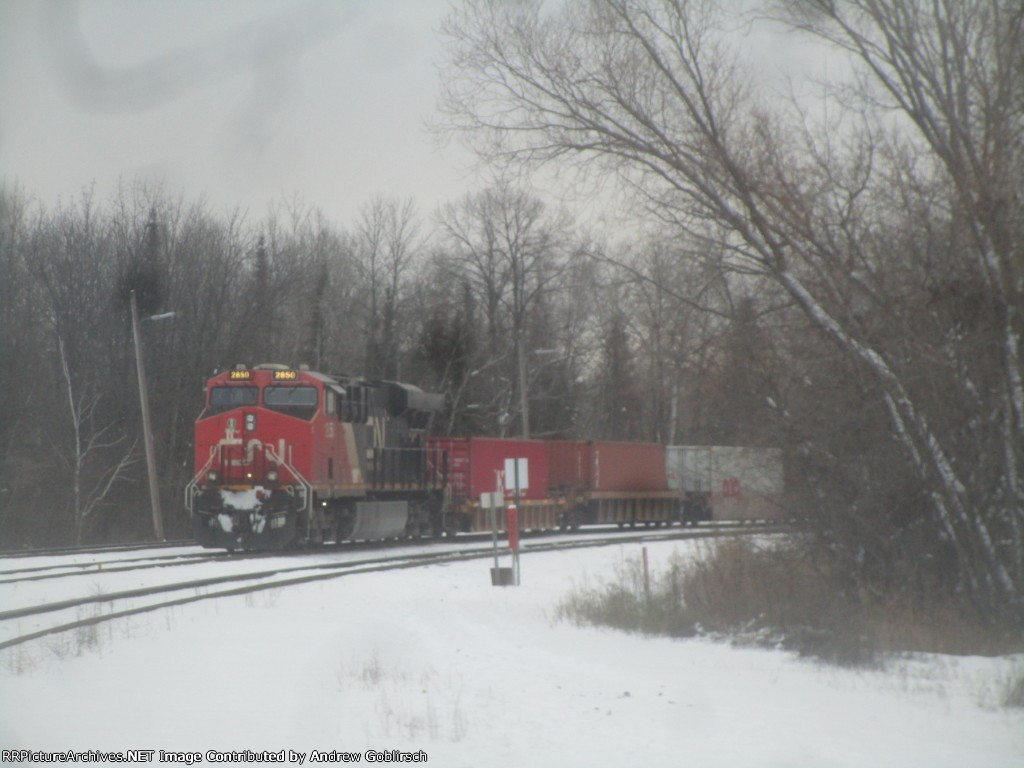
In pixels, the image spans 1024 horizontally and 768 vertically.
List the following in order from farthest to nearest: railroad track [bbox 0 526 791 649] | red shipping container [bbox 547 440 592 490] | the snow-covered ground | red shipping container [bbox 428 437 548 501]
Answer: red shipping container [bbox 547 440 592 490] → red shipping container [bbox 428 437 548 501] → railroad track [bbox 0 526 791 649] → the snow-covered ground

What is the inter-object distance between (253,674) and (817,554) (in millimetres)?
8206

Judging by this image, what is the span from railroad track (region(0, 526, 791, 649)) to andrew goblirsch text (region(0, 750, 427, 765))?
4461 millimetres

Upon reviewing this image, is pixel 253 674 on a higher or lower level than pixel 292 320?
lower

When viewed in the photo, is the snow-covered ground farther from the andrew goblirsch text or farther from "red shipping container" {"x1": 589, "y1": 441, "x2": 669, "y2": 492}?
"red shipping container" {"x1": 589, "y1": 441, "x2": 669, "y2": 492}

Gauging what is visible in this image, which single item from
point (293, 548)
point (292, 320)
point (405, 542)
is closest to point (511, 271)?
point (292, 320)

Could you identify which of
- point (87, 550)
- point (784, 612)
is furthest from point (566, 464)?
point (784, 612)

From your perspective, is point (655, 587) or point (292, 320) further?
point (292, 320)

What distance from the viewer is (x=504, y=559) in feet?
84.9

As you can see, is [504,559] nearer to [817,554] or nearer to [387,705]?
[817,554]

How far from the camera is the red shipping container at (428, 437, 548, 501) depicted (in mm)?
34594

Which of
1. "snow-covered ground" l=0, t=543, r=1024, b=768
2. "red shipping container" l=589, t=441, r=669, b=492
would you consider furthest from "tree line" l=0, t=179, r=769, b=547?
"snow-covered ground" l=0, t=543, r=1024, b=768

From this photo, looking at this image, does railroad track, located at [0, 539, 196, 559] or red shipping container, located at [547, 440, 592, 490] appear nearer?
railroad track, located at [0, 539, 196, 559]

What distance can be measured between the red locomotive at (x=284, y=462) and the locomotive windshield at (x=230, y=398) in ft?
0.08

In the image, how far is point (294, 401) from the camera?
2700 cm
